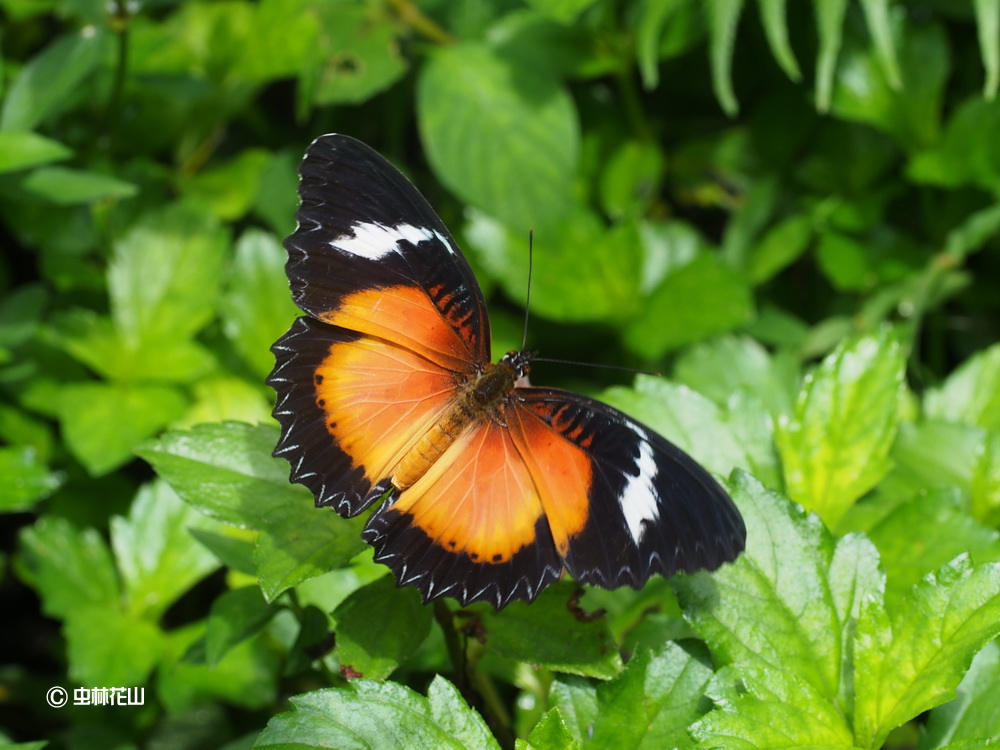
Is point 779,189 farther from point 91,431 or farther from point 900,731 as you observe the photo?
point 91,431

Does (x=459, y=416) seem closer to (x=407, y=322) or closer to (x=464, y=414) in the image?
(x=464, y=414)

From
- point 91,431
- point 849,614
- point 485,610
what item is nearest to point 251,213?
point 91,431

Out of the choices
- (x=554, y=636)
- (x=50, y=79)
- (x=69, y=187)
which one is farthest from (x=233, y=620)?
(x=50, y=79)

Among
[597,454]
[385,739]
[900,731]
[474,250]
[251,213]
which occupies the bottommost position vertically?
[900,731]

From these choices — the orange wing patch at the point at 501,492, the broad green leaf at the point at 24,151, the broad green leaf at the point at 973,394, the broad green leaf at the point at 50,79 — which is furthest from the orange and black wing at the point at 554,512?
the broad green leaf at the point at 50,79

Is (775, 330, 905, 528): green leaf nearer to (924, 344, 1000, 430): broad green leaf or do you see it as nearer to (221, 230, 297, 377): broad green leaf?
(924, 344, 1000, 430): broad green leaf

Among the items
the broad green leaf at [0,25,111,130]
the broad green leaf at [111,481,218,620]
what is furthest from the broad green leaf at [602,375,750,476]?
the broad green leaf at [0,25,111,130]

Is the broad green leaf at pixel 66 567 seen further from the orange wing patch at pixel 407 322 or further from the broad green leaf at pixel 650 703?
the broad green leaf at pixel 650 703
